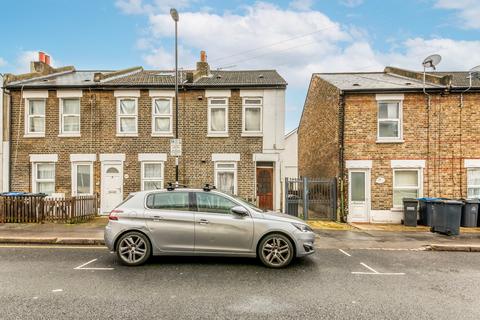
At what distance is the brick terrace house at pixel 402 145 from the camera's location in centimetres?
1230

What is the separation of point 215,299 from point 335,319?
178 cm

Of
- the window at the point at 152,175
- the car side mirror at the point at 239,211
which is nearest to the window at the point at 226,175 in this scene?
the window at the point at 152,175

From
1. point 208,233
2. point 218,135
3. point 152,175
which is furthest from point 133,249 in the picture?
point 218,135

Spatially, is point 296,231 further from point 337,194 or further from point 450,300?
point 337,194

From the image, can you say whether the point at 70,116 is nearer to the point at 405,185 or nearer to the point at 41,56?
the point at 41,56

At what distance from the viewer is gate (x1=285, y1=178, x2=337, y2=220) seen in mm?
12398

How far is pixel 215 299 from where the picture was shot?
4.53m

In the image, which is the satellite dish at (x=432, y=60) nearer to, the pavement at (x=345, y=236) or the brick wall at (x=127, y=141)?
the pavement at (x=345, y=236)

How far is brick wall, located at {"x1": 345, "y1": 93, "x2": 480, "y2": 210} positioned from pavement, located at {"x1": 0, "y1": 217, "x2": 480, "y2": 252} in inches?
87.1

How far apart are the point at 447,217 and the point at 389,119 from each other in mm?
4621

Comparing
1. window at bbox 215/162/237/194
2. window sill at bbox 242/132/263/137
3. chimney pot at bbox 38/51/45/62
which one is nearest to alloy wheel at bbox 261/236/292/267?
window at bbox 215/162/237/194

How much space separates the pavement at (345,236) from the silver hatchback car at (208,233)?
2.40 meters

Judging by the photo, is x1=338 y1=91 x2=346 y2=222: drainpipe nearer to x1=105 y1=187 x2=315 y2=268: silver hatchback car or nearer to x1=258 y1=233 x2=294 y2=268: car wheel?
x1=105 y1=187 x2=315 y2=268: silver hatchback car

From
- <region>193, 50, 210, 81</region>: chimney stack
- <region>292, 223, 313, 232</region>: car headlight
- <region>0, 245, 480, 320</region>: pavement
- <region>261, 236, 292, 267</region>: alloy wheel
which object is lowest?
<region>0, 245, 480, 320</region>: pavement
